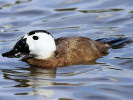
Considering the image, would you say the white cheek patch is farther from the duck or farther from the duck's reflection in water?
the duck's reflection in water

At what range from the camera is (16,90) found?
7965 millimetres

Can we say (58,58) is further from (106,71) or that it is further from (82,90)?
(82,90)

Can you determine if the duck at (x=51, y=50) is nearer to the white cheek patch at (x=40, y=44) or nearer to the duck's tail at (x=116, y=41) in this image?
the white cheek patch at (x=40, y=44)

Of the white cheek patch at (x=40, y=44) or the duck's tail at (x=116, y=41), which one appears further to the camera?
the duck's tail at (x=116, y=41)

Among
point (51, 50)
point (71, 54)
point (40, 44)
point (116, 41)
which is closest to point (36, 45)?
point (40, 44)

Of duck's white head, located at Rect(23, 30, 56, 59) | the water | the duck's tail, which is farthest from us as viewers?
the duck's tail

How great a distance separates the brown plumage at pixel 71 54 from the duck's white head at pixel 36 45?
177mm

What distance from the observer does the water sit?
7.80m

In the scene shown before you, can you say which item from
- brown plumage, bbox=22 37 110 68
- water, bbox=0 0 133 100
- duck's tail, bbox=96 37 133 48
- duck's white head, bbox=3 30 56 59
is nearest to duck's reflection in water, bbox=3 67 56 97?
water, bbox=0 0 133 100

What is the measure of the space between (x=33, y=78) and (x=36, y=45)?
3.01ft

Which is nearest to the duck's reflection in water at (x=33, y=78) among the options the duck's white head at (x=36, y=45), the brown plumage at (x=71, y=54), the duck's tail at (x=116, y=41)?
the brown plumage at (x=71, y=54)

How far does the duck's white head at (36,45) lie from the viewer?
30.9 feet

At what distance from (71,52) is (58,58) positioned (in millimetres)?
371

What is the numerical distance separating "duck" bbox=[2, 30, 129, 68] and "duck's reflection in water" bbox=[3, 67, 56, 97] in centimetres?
29
